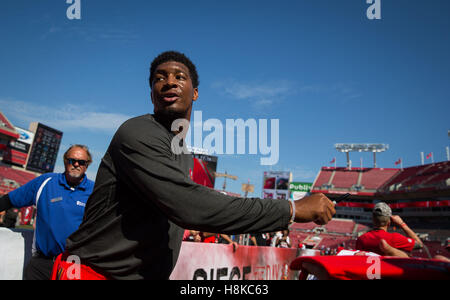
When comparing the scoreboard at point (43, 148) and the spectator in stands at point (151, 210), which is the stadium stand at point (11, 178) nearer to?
the scoreboard at point (43, 148)

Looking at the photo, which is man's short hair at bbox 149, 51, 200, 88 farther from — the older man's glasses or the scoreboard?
the scoreboard

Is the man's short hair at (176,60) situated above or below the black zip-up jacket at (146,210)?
above

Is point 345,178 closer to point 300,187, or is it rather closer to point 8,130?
point 300,187

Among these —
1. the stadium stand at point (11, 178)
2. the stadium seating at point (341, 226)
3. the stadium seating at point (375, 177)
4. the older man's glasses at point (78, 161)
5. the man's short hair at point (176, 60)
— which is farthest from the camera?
the stadium seating at point (375, 177)

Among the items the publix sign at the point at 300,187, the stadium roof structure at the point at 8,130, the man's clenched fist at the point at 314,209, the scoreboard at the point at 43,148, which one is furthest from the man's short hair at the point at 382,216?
Result: the stadium roof structure at the point at 8,130

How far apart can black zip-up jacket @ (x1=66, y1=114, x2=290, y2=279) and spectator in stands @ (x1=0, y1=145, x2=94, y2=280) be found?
78.7 inches

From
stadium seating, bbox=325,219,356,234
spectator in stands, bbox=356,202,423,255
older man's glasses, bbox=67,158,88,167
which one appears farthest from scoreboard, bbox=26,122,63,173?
spectator in stands, bbox=356,202,423,255

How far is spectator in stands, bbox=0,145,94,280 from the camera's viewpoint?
2.92 metres

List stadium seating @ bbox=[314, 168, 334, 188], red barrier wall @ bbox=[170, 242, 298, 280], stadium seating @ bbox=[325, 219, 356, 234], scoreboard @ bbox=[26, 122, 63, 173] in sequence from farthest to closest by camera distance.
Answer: stadium seating @ bbox=[314, 168, 334, 188] → scoreboard @ bbox=[26, 122, 63, 173] → stadium seating @ bbox=[325, 219, 356, 234] → red barrier wall @ bbox=[170, 242, 298, 280]

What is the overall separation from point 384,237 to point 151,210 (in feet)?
10.4

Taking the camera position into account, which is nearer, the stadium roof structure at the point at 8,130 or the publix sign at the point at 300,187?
the stadium roof structure at the point at 8,130

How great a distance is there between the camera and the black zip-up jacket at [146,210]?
105 centimetres

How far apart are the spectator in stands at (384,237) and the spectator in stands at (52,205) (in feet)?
10.9
